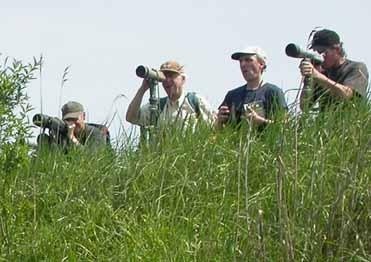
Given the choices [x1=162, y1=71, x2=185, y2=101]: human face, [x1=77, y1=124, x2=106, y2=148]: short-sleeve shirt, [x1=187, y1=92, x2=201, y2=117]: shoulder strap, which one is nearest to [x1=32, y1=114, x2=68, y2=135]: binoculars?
[x1=77, y1=124, x2=106, y2=148]: short-sleeve shirt

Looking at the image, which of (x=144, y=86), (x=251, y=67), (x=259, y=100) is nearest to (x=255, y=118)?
(x=259, y=100)

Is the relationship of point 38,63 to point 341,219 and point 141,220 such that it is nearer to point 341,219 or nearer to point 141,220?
point 141,220

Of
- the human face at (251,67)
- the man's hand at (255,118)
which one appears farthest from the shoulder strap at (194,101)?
the man's hand at (255,118)

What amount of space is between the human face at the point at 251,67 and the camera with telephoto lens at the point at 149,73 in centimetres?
57

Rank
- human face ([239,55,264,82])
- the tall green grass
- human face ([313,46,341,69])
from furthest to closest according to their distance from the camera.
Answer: human face ([239,55,264,82]) < human face ([313,46,341,69]) < the tall green grass

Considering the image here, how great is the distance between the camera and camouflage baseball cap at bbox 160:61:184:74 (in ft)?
26.2

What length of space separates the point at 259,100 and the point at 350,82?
0.61 meters

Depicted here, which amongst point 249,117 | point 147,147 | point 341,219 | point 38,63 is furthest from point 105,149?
point 341,219

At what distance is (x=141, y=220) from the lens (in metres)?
6.81

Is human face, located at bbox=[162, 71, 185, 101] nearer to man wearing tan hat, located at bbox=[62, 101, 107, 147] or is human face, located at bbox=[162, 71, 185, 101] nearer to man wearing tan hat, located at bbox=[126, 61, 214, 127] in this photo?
man wearing tan hat, located at bbox=[126, 61, 214, 127]

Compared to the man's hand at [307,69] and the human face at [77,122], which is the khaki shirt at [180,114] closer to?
the human face at [77,122]

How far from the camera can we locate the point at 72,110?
8.09 m

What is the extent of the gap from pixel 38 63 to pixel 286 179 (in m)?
1.51

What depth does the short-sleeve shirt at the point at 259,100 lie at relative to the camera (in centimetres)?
754
